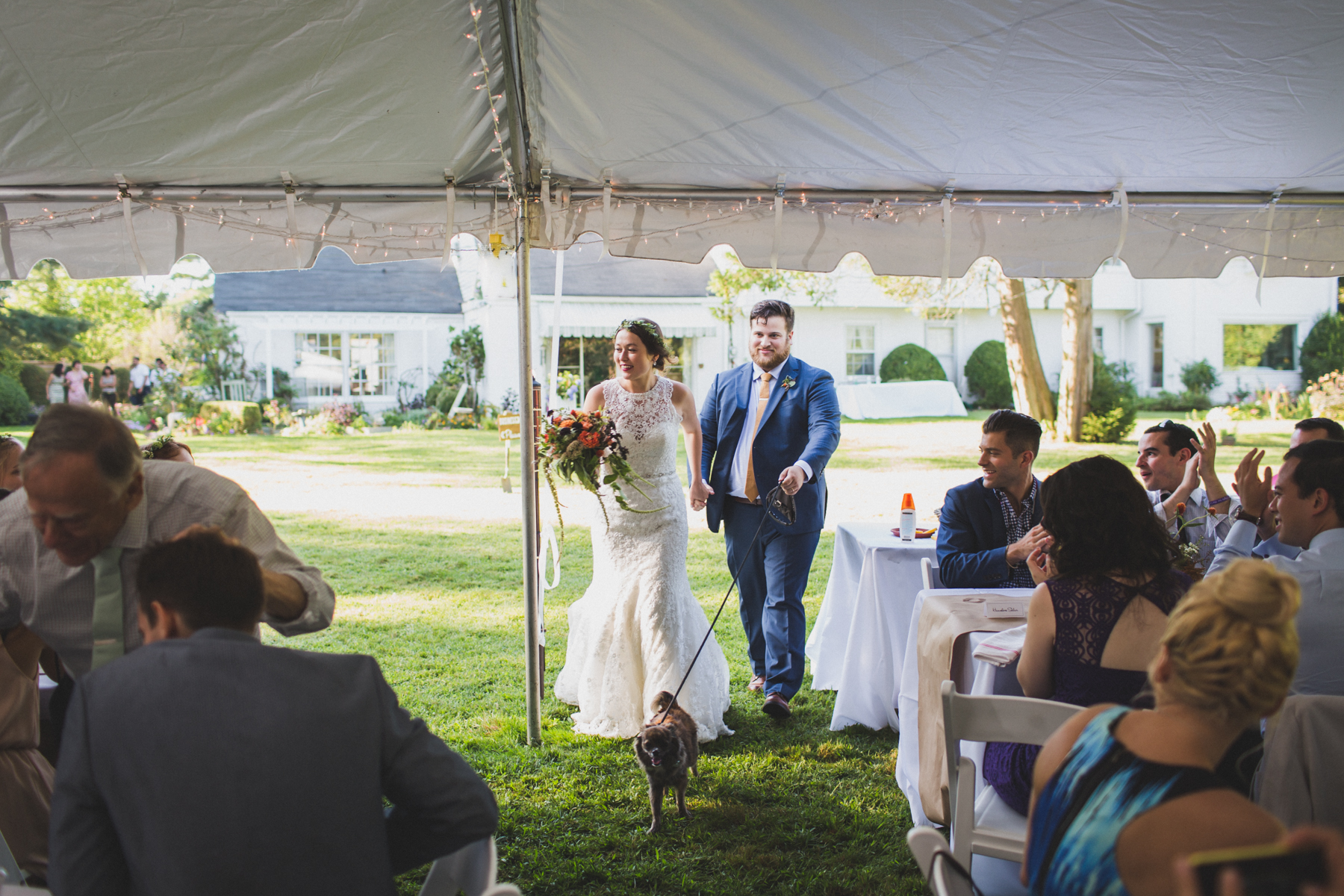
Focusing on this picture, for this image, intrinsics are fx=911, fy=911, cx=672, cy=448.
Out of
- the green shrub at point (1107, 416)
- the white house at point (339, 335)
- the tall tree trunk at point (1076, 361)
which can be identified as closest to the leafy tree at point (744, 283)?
the tall tree trunk at point (1076, 361)

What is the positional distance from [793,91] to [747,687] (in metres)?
3.52

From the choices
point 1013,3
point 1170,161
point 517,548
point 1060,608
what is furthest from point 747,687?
point 517,548

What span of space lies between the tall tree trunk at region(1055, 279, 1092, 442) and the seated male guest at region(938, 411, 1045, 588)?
14.6 meters

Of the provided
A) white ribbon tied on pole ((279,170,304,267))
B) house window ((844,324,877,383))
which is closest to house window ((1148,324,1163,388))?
house window ((844,324,877,383))

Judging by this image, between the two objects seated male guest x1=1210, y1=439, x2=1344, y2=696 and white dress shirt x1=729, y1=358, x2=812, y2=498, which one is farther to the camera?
white dress shirt x1=729, y1=358, x2=812, y2=498

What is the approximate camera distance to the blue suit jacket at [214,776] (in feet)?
5.06

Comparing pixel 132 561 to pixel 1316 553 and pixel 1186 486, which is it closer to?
pixel 1316 553

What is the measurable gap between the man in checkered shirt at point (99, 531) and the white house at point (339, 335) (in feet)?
77.2

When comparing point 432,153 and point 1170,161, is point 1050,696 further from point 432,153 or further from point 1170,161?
point 432,153

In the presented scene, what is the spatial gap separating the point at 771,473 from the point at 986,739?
2.90m

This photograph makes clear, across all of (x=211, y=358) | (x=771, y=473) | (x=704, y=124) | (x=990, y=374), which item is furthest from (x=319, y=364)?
(x=704, y=124)

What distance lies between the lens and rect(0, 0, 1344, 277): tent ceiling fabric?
10.1ft

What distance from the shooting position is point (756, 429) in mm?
5250

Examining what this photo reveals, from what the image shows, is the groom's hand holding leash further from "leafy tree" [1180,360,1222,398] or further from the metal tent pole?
"leafy tree" [1180,360,1222,398]
